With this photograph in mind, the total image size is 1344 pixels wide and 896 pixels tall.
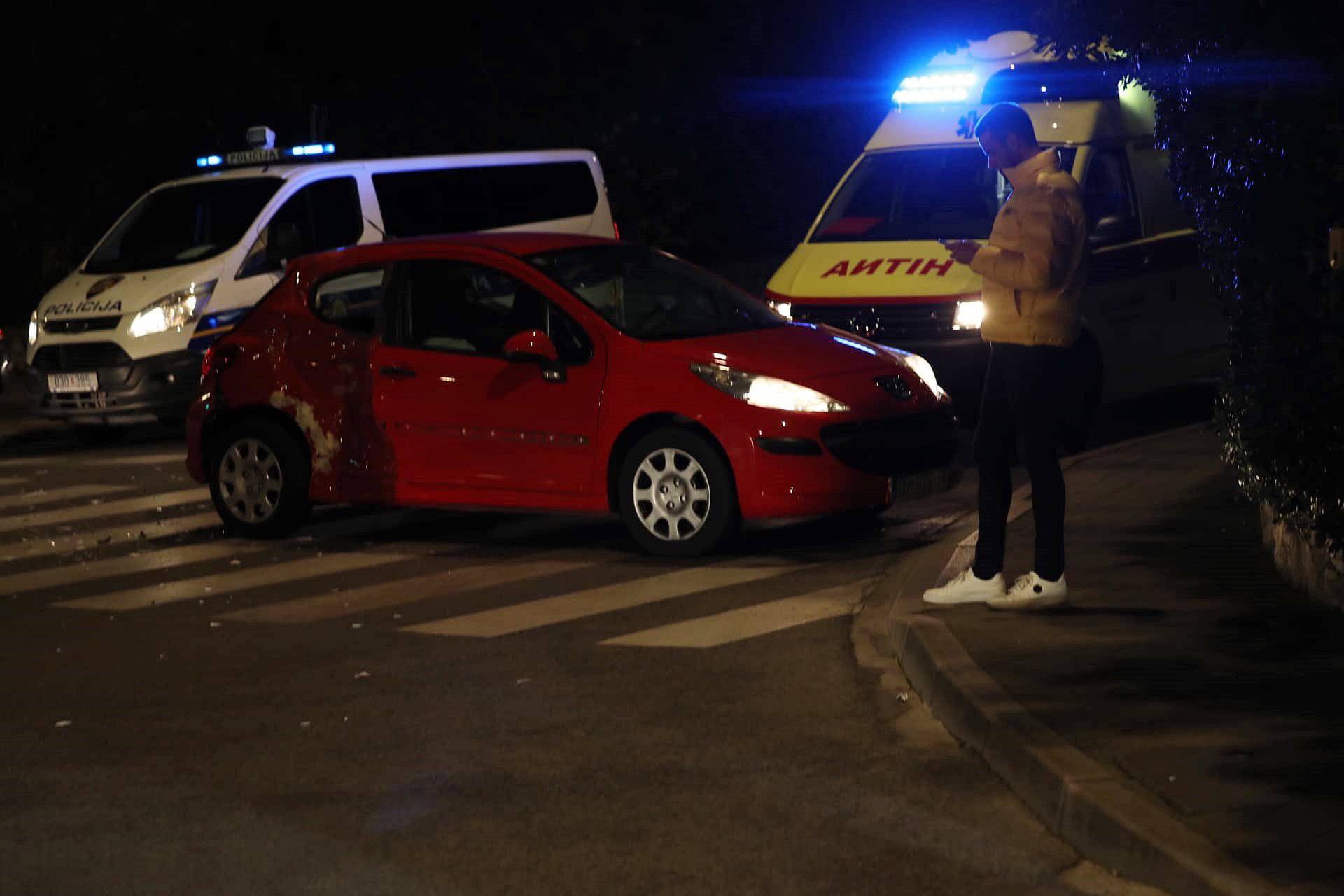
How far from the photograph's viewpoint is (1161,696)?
22.8ft

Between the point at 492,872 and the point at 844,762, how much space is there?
4.88 feet

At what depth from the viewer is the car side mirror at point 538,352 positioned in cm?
1101

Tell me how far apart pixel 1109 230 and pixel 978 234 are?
865 mm

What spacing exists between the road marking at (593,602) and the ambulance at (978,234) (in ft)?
13.7

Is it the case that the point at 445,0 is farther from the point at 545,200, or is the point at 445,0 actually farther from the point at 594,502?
the point at 594,502

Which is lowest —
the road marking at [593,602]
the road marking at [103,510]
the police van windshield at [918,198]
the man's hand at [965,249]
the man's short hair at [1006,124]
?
the road marking at [593,602]

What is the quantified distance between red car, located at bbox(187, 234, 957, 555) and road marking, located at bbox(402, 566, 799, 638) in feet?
1.28

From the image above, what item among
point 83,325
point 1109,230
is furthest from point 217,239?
point 1109,230

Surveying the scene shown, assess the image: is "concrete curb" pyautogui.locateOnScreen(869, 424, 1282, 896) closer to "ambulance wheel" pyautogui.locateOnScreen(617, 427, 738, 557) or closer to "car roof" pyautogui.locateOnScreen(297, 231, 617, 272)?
"ambulance wheel" pyautogui.locateOnScreen(617, 427, 738, 557)

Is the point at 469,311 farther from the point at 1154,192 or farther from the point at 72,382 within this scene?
the point at 72,382

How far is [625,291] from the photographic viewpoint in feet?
38.3

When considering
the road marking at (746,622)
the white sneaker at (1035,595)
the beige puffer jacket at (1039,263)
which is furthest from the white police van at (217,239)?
the white sneaker at (1035,595)

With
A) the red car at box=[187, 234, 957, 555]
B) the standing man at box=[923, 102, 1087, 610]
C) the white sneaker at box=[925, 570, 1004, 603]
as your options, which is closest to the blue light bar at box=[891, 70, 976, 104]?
the red car at box=[187, 234, 957, 555]

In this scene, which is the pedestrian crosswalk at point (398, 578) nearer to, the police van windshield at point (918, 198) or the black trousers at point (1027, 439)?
the black trousers at point (1027, 439)
